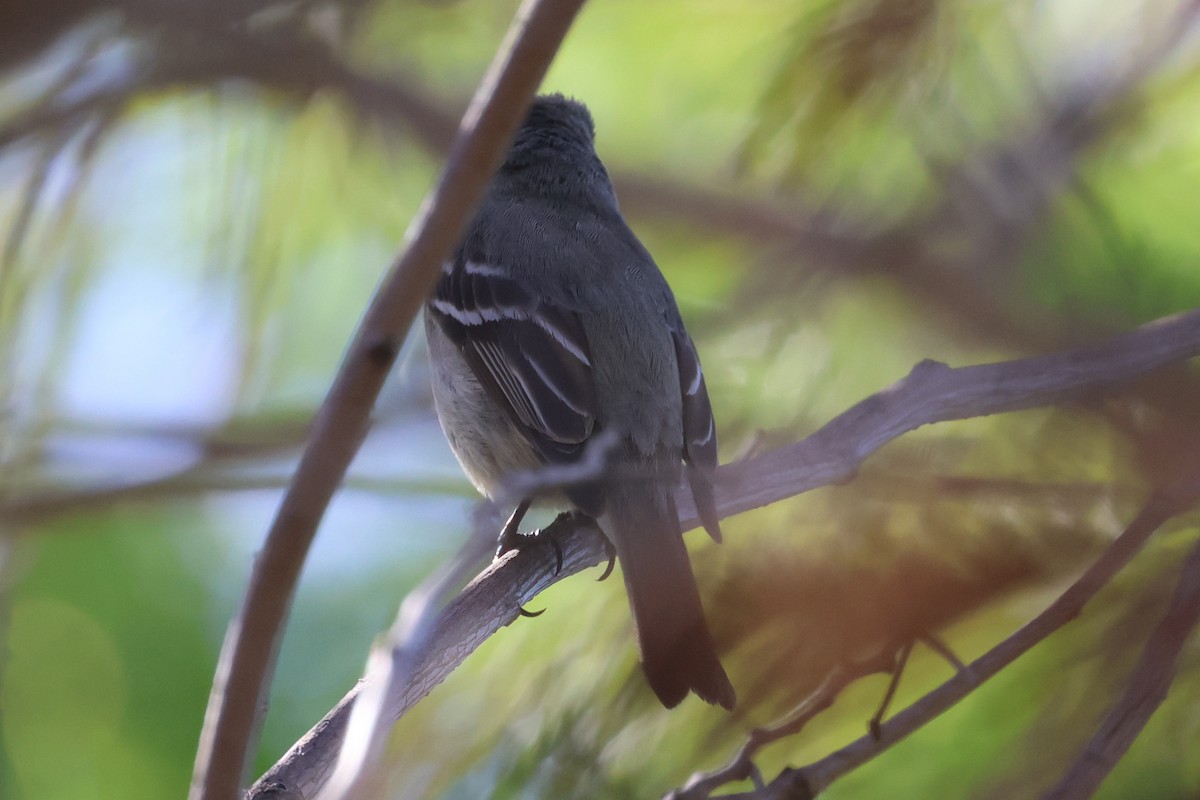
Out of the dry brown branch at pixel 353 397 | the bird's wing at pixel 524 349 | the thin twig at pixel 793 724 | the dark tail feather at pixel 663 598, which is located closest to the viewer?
the dry brown branch at pixel 353 397

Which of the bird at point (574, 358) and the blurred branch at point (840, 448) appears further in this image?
the bird at point (574, 358)

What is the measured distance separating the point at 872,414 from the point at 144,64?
5.10 ft

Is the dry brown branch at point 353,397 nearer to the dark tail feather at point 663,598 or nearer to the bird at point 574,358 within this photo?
the dark tail feather at point 663,598

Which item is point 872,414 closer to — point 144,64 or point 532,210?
point 144,64

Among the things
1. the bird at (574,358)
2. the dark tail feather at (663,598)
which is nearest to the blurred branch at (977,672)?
the dark tail feather at (663,598)

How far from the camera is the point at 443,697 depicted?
2248mm

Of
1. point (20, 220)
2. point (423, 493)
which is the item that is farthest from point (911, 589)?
point (20, 220)

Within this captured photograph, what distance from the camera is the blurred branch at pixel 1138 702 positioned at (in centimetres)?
142

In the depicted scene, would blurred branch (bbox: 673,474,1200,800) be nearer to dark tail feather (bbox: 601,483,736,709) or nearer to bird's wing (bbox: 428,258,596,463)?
dark tail feather (bbox: 601,483,736,709)

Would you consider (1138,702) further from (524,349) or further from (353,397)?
(524,349)

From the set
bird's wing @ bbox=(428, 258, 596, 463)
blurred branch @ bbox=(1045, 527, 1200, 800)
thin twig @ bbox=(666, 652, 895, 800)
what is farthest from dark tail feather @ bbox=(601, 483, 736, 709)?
blurred branch @ bbox=(1045, 527, 1200, 800)

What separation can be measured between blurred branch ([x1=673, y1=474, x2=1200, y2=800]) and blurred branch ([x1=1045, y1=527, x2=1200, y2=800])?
3.3 inches

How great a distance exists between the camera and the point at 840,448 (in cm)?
232

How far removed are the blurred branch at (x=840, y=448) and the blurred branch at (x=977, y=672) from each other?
0.01 m
